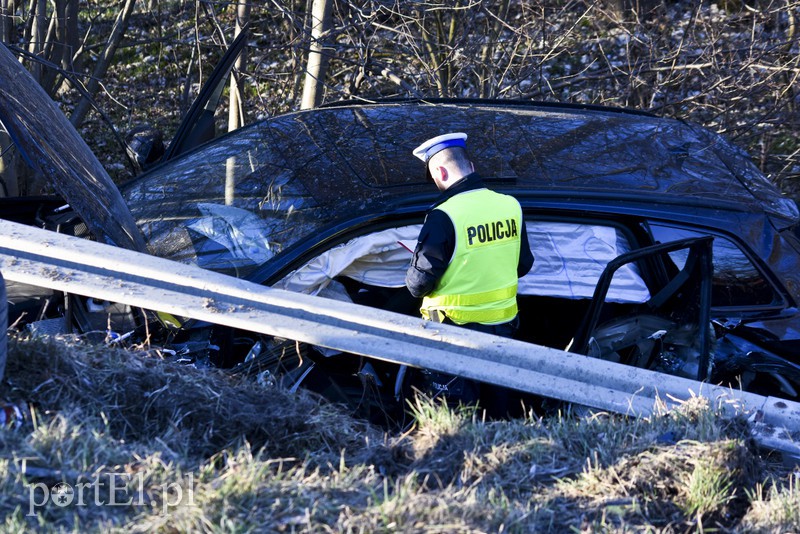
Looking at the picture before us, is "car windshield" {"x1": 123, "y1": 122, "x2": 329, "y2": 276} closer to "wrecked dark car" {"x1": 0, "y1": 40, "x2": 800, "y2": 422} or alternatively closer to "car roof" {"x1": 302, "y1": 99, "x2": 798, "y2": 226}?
"wrecked dark car" {"x1": 0, "y1": 40, "x2": 800, "y2": 422}

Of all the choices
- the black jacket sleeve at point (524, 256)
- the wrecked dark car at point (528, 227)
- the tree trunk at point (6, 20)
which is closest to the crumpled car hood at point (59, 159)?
the wrecked dark car at point (528, 227)

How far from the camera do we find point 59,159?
3.53 metres

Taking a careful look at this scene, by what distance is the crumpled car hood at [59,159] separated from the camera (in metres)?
3.42

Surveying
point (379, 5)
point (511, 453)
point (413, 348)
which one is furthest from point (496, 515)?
point (379, 5)

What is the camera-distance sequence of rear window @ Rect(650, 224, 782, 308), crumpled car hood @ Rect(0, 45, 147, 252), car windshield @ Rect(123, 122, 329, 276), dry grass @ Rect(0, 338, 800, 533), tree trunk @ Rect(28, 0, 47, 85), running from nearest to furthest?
dry grass @ Rect(0, 338, 800, 533), crumpled car hood @ Rect(0, 45, 147, 252), car windshield @ Rect(123, 122, 329, 276), rear window @ Rect(650, 224, 782, 308), tree trunk @ Rect(28, 0, 47, 85)

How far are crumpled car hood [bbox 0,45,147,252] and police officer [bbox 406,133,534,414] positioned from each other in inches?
50.8

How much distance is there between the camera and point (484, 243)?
3570 millimetres

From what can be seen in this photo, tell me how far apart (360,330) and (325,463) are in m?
0.61

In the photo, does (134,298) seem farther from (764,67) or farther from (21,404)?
(764,67)

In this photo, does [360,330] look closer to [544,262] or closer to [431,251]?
[431,251]

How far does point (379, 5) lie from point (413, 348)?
3.92 meters

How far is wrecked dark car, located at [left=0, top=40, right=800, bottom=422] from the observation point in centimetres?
348

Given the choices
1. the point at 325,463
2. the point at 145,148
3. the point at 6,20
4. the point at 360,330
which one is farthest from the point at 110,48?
the point at 325,463

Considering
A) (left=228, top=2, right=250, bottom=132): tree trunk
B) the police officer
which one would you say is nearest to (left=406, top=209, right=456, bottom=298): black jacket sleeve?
the police officer
